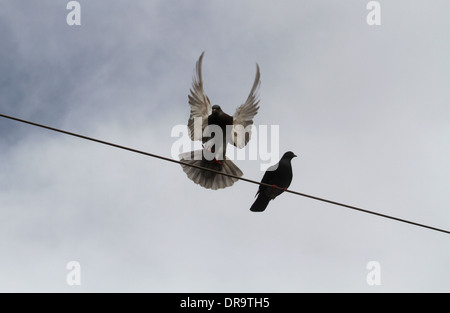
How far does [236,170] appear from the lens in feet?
23.9

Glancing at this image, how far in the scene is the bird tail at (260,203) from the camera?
7156 mm

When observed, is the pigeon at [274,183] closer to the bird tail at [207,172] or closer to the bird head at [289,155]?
the bird head at [289,155]

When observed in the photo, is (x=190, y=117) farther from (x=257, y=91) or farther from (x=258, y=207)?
(x=258, y=207)

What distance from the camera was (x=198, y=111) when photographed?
287 inches

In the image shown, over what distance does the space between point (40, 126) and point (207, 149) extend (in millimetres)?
3287

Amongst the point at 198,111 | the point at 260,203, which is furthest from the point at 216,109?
the point at 260,203

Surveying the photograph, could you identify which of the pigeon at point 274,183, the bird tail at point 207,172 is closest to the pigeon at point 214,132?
the bird tail at point 207,172

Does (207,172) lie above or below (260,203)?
above

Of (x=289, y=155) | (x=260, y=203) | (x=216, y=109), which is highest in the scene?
(x=216, y=109)

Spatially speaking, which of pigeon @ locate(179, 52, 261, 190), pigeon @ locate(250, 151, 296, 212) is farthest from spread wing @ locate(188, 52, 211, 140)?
pigeon @ locate(250, 151, 296, 212)

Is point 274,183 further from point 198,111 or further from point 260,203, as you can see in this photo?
point 198,111

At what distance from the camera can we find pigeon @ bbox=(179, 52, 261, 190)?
714cm

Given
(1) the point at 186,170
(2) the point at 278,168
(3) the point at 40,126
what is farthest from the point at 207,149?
(3) the point at 40,126

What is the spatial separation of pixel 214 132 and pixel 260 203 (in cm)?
112
